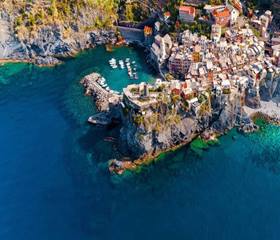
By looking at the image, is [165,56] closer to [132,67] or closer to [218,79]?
[132,67]

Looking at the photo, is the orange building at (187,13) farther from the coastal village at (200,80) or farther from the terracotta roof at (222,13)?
the terracotta roof at (222,13)

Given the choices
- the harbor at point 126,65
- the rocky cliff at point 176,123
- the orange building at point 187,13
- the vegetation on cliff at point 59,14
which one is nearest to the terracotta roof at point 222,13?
the orange building at point 187,13

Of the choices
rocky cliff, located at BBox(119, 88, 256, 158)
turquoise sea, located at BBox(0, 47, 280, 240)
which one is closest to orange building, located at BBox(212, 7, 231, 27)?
rocky cliff, located at BBox(119, 88, 256, 158)

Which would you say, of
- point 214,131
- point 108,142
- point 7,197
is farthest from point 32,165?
point 214,131

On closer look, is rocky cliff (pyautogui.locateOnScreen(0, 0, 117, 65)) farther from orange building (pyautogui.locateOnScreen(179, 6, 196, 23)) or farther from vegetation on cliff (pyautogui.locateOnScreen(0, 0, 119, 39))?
orange building (pyautogui.locateOnScreen(179, 6, 196, 23))

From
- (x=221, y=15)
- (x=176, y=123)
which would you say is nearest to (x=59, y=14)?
(x=221, y=15)
